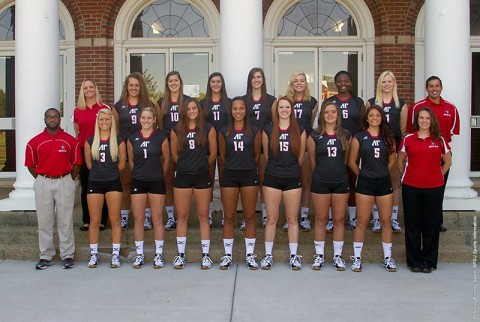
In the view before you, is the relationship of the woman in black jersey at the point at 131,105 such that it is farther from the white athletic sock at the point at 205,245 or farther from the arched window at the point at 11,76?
the arched window at the point at 11,76

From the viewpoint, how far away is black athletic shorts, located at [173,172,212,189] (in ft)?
20.6

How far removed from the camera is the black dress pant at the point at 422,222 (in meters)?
6.19

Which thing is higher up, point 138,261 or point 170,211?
point 170,211

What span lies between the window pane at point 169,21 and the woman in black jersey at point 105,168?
16.3ft

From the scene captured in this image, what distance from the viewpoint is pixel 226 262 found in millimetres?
6375

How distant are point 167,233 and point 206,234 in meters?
0.83

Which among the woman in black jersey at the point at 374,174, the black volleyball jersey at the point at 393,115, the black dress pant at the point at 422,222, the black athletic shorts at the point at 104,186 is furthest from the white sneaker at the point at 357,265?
the black athletic shorts at the point at 104,186

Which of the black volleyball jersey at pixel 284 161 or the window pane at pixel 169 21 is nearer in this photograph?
the black volleyball jersey at pixel 284 161

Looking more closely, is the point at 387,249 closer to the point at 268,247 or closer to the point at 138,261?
the point at 268,247

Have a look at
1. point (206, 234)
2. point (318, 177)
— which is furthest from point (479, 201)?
point (206, 234)

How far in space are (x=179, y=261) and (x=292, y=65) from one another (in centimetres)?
557

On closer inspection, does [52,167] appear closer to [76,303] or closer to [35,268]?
[35,268]

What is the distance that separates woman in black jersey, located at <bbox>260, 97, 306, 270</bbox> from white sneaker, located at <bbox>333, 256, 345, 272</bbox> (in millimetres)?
416

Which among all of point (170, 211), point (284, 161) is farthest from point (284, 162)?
point (170, 211)
